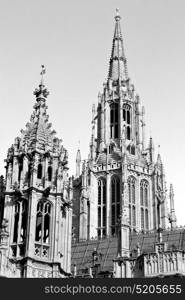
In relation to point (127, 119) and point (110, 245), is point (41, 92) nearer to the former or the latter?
point (110, 245)

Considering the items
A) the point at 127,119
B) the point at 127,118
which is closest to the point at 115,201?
the point at 127,119

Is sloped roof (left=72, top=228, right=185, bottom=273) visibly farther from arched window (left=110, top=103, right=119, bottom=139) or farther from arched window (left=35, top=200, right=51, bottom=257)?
arched window (left=110, top=103, right=119, bottom=139)

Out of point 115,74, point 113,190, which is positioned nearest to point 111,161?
point 113,190

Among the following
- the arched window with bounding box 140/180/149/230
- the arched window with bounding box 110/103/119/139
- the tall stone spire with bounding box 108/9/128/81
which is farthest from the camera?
the tall stone spire with bounding box 108/9/128/81

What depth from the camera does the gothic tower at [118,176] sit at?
281 ft

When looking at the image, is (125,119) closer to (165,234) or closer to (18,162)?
(165,234)

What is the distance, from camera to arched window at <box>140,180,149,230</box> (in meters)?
86.8

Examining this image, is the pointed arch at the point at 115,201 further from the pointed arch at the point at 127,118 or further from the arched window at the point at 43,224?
the arched window at the point at 43,224

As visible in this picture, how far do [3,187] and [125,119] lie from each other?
4681cm

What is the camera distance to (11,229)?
47.4m

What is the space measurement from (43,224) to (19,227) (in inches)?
71.5

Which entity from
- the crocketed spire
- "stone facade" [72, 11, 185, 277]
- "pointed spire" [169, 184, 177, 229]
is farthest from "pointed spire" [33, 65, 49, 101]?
"pointed spire" [169, 184, 177, 229]

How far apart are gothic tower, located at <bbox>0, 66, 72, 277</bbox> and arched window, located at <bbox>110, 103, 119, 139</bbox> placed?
41.0 metres

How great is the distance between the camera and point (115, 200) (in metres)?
86.6
